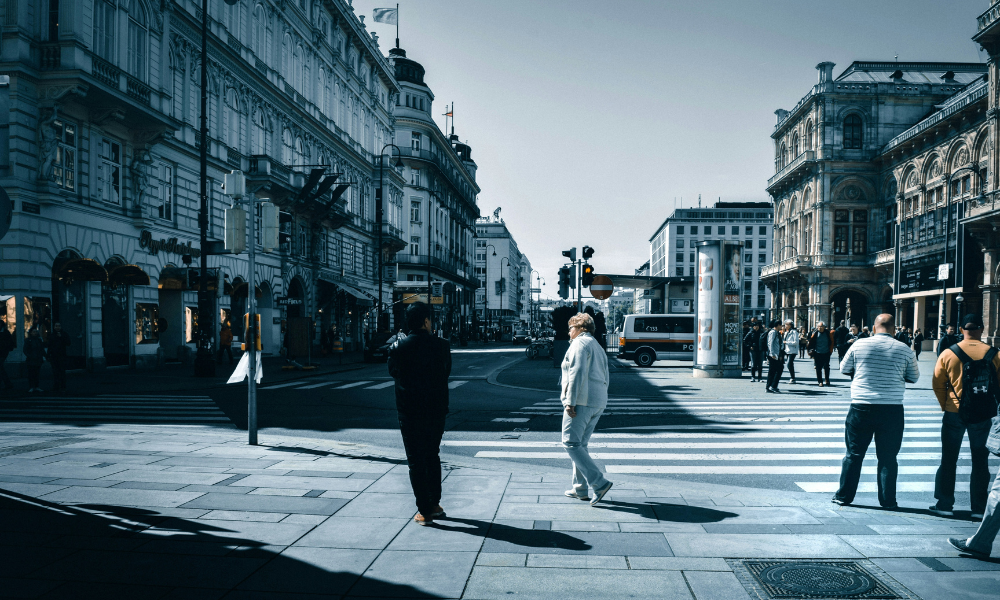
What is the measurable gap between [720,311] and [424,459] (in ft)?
57.9

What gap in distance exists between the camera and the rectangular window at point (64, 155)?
2052cm

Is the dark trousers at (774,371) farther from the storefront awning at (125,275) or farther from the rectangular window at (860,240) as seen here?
the rectangular window at (860,240)

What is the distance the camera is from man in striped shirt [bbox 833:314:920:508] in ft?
20.1

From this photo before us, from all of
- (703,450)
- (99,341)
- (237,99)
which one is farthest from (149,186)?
(703,450)

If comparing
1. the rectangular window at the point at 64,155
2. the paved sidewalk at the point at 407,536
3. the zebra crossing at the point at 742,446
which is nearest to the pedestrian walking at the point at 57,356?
the rectangular window at the point at 64,155

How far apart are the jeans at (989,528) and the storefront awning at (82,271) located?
882 inches

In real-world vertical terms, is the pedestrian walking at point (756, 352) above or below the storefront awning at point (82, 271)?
below


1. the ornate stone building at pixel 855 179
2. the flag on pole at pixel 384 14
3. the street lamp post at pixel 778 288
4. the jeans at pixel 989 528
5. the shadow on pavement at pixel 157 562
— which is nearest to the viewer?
the shadow on pavement at pixel 157 562

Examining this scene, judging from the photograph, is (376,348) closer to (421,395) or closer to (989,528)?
(421,395)

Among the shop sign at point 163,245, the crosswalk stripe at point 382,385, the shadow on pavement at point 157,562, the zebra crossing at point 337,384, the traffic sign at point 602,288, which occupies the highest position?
the shop sign at point 163,245

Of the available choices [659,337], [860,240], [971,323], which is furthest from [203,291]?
[860,240]

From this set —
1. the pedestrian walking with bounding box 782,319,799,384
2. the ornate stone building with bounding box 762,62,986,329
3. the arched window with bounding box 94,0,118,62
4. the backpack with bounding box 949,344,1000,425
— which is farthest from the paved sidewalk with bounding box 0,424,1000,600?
the ornate stone building with bounding box 762,62,986,329

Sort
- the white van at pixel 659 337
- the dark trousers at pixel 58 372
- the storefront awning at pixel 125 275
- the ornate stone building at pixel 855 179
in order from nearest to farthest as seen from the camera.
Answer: the dark trousers at pixel 58 372, the storefront awning at pixel 125 275, the white van at pixel 659 337, the ornate stone building at pixel 855 179

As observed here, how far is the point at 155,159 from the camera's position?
25.6m
